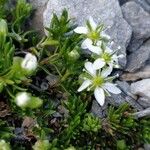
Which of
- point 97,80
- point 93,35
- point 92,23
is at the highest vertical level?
point 92,23

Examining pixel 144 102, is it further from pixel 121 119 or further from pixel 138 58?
pixel 138 58

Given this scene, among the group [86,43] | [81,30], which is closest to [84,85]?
[86,43]

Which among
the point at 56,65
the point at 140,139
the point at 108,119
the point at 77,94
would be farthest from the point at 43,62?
the point at 140,139

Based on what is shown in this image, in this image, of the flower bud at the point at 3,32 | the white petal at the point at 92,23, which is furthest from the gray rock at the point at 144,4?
the flower bud at the point at 3,32

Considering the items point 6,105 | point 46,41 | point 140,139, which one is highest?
point 46,41

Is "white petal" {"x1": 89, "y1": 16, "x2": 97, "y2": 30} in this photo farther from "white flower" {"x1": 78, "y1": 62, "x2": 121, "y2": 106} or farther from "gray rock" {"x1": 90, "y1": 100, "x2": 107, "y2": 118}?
"gray rock" {"x1": 90, "y1": 100, "x2": 107, "y2": 118}

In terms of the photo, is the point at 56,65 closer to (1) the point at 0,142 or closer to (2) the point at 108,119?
(2) the point at 108,119
